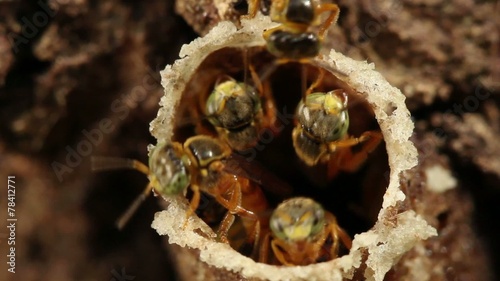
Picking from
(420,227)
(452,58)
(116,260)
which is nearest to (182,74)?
(420,227)

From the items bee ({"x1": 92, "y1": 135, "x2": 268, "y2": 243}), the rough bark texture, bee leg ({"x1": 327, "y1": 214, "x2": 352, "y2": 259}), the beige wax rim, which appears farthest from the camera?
the rough bark texture

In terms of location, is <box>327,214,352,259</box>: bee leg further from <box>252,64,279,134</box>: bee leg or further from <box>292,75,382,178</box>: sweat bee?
<box>252,64,279,134</box>: bee leg

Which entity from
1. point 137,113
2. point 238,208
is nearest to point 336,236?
point 238,208

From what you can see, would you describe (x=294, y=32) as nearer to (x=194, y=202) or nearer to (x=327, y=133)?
(x=327, y=133)

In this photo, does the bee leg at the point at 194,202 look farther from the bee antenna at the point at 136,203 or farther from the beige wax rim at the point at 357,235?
the bee antenna at the point at 136,203

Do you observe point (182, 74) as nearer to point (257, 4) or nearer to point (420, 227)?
point (257, 4)

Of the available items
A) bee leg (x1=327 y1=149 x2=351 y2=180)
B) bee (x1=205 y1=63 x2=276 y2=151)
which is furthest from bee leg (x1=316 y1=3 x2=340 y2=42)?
bee leg (x1=327 y1=149 x2=351 y2=180)
